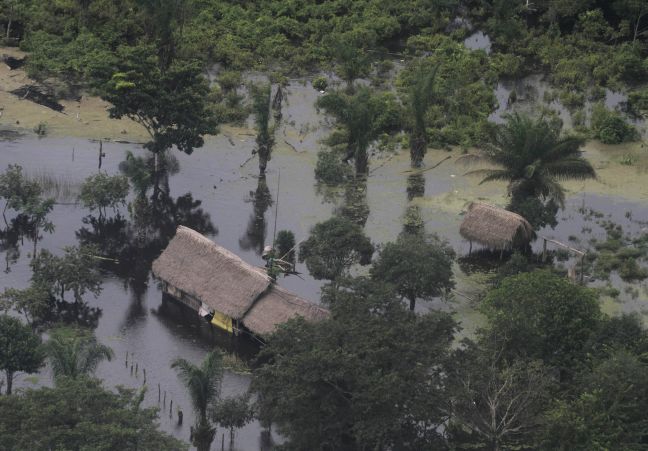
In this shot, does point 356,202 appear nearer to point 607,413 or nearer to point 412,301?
point 412,301

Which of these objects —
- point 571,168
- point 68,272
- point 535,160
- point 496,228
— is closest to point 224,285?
point 68,272

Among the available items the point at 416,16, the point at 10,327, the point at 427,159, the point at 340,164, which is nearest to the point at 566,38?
the point at 416,16

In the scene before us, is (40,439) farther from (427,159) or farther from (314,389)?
(427,159)

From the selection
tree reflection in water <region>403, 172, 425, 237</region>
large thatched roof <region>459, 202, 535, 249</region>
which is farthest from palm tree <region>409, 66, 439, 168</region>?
large thatched roof <region>459, 202, 535, 249</region>

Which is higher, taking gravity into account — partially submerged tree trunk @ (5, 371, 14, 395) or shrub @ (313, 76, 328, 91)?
shrub @ (313, 76, 328, 91)

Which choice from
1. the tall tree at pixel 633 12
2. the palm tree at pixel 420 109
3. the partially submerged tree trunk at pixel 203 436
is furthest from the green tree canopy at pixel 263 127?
the tall tree at pixel 633 12

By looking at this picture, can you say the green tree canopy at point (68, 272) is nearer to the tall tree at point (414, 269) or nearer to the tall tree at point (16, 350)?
the tall tree at point (16, 350)

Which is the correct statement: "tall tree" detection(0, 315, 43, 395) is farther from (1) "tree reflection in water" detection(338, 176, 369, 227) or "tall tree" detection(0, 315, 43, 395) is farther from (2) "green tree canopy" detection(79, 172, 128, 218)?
(1) "tree reflection in water" detection(338, 176, 369, 227)
